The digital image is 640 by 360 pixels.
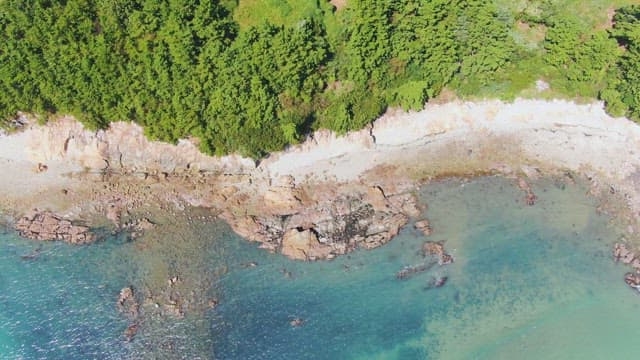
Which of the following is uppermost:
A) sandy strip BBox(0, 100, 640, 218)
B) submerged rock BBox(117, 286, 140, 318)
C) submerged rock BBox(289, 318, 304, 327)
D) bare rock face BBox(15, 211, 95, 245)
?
sandy strip BBox(0, 100, 640, 218)

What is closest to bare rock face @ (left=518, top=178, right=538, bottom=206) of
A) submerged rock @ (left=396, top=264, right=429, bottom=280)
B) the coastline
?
the coastline

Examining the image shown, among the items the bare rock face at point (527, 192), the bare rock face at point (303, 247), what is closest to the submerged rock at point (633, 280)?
the bare rock face at point (527, 192)

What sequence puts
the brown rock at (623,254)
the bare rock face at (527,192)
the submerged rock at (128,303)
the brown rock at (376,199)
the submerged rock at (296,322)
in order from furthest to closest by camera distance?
the bare rock face at (527,192), the brown rock at (376,199), the brown rock at (623,254), the submerged rock at (128,303), the submerged rock at (296,322)

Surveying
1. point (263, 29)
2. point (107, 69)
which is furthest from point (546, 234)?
point (107, 69)

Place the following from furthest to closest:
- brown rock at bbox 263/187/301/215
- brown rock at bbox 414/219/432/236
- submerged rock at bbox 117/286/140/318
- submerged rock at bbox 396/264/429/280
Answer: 1. brown rock at bbox 263/187/301/215
2. brown rock at bbox 414/219/432/236
3. submerged rock at bbox 396/264/429/280
4. submerged rock at bbox 117/286/140/318

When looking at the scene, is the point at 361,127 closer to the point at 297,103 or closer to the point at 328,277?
the point at 297,103

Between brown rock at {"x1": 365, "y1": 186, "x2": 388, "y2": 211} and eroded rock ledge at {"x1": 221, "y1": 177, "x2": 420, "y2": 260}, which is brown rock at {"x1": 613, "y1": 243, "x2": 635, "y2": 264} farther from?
brown rock at {"x1": 365, "y1": 186, "x2": 388, "y2": 211}

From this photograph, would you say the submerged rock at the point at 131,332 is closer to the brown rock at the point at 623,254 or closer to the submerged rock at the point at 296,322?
the submerged rock at the point at 296,322
